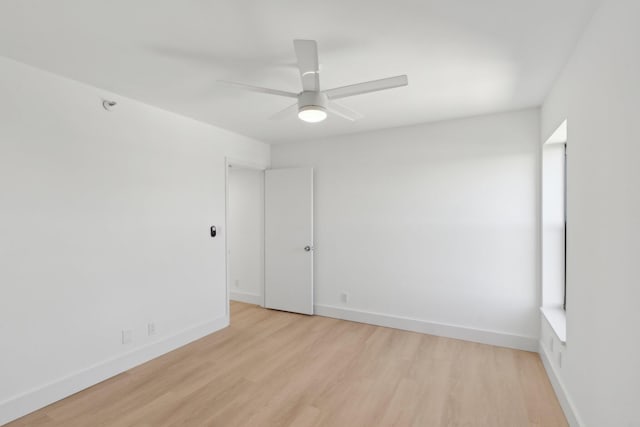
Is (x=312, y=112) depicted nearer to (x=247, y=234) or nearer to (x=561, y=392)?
(x=561, y=392)

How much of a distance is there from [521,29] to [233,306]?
4.59 meters

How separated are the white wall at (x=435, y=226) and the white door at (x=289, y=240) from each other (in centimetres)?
16

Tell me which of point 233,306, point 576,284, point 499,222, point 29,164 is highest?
point 29,164

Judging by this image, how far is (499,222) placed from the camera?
327cm

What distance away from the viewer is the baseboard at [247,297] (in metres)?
4.77

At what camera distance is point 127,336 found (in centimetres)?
280

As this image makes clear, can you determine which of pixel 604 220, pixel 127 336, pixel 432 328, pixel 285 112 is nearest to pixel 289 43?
pixel 285 112

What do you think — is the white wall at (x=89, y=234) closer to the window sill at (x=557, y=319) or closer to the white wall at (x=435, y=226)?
the white wall at (x=435, y=226)

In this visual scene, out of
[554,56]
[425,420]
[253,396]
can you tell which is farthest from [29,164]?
[554,56]

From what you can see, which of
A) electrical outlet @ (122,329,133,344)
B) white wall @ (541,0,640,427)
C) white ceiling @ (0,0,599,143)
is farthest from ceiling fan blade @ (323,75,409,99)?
electrical outlet @ (122,329,133,344)

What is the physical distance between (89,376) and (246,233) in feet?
8.99

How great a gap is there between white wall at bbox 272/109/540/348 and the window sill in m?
0.21

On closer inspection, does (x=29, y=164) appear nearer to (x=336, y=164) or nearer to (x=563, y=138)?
(x=336, y=164)

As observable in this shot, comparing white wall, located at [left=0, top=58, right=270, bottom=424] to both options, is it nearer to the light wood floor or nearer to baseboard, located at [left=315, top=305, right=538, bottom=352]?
the light wood floor
